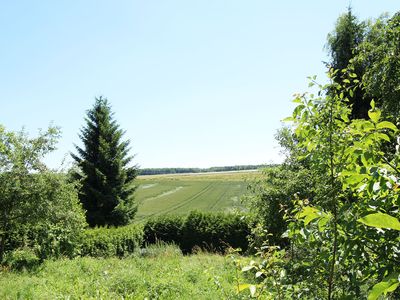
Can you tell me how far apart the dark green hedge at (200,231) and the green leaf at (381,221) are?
1477 cm

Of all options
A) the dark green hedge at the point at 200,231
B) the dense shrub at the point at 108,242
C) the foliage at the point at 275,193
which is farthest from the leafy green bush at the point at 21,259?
the foliage at the point at 275,193

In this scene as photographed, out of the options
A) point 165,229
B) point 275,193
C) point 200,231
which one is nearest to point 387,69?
point 275,193

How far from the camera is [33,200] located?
936cm

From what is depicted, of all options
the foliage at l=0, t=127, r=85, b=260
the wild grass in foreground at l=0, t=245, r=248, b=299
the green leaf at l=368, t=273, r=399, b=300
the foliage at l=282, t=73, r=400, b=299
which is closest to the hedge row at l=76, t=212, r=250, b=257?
the foliage at l=0, t=127, r=85, b=260

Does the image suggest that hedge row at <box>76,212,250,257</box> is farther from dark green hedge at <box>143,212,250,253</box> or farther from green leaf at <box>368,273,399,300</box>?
green leaf at <box>368,273,399,300</box>

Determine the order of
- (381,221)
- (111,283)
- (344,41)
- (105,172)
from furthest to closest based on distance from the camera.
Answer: (105,172), (344,41), (111,283), (381,221)

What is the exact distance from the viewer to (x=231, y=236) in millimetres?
15797

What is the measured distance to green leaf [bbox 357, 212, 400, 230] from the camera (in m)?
0.79

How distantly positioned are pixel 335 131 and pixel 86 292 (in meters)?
6.29

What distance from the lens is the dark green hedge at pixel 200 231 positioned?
618 inches

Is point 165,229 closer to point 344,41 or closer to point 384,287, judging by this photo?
point 344,41

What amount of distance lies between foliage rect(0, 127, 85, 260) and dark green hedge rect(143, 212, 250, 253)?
5.82 metres

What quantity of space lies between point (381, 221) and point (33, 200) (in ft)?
33.3

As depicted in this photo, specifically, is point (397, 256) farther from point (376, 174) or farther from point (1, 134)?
point (1, 134)
